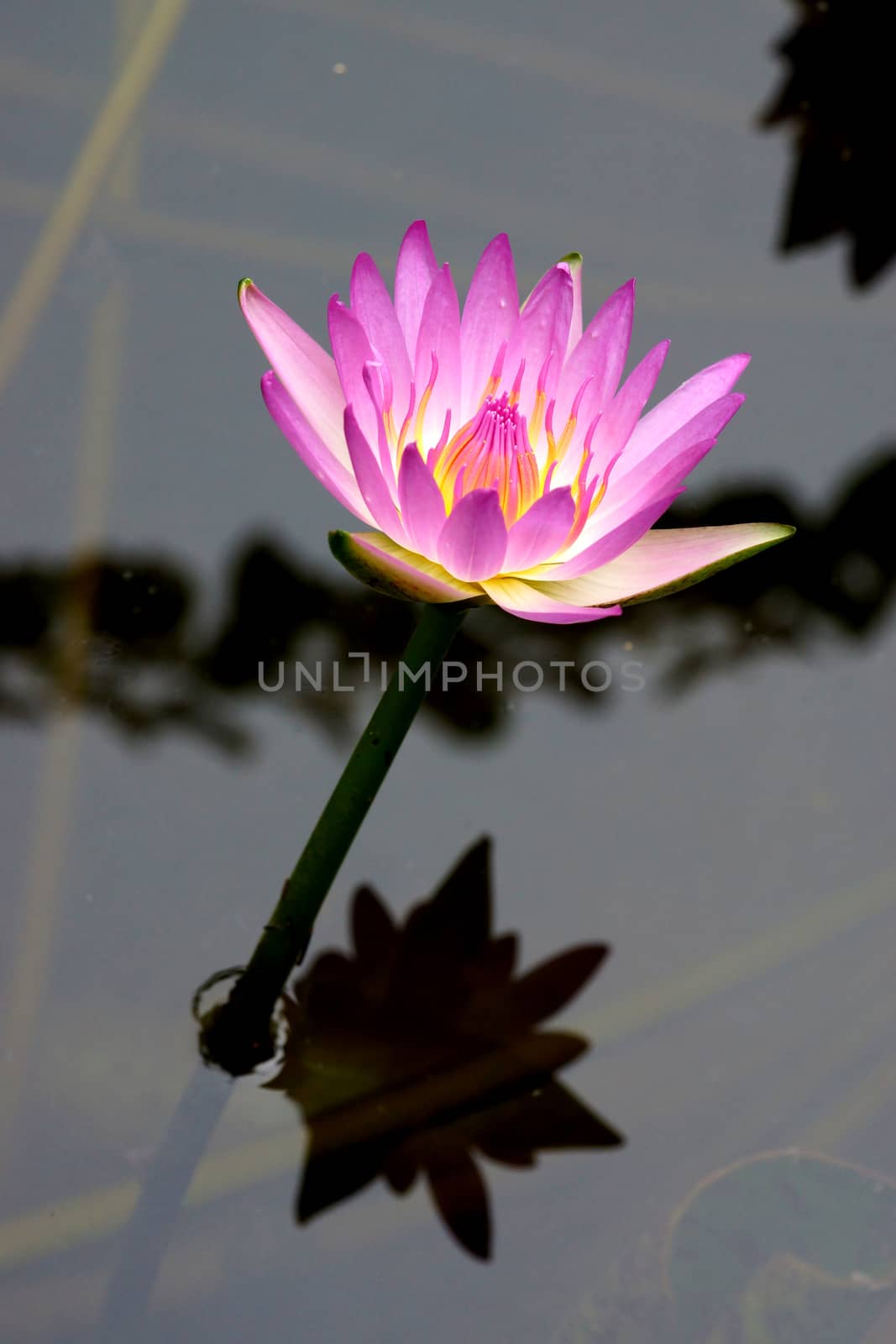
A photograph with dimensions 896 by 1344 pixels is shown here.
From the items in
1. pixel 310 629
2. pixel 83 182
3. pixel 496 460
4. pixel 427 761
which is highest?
pixel 83 182

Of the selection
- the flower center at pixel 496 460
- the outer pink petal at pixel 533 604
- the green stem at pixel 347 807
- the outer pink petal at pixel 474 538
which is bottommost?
the green stem at pixel 347 807

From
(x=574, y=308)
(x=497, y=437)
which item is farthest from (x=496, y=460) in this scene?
(x=574, y=308)

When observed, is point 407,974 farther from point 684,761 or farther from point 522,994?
point 684,761

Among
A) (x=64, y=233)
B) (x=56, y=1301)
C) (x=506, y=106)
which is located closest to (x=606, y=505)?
(x=56, y=1301)

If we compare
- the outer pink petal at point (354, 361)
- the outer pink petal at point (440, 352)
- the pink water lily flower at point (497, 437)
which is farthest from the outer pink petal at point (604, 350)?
the outer pink petal at point (354, 361)

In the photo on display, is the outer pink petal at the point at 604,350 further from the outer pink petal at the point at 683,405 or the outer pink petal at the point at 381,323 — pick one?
the outer pink petal at the point at 381,323

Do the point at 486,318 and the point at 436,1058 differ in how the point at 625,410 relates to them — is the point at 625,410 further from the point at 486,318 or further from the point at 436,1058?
the point at 436,1058
